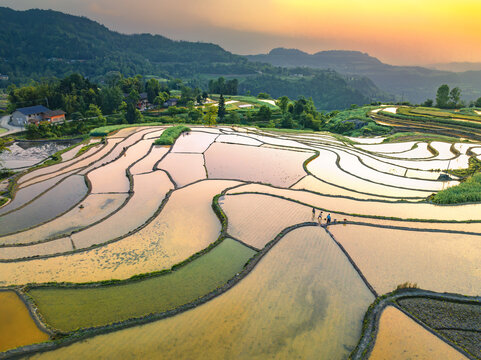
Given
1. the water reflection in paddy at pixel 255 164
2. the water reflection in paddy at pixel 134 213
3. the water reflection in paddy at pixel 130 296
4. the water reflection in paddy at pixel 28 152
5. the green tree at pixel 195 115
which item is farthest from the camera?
the green tree at pixel 195 115

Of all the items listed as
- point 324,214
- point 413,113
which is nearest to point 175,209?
point 324,214

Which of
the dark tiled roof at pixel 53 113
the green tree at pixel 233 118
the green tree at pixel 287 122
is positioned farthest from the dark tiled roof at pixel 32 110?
the green tree at pixel 287 122

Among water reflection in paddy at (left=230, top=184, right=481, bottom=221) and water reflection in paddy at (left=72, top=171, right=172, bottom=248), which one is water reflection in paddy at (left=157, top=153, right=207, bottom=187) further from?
water reflection in paddy at (left=230, top=184, right=481, bottom=221)

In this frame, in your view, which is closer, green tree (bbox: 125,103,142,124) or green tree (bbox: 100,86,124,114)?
green tree (bbox: 125,103,142,124)

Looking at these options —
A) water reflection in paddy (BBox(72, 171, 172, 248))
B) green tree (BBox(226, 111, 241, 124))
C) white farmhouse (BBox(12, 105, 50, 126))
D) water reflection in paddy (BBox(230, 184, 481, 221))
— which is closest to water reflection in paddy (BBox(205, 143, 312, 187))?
water reflection in paddy (BBox(230, 184, 481, 221))

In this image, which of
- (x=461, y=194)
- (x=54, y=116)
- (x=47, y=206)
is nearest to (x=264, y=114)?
(x=54, y=116)

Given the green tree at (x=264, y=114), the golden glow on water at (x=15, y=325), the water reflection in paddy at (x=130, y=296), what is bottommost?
the golden glow on water at (x=15, y=325)

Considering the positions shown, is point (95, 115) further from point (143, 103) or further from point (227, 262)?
point (227, 262)

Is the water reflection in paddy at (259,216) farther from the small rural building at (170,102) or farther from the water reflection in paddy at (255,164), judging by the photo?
the small rural building at (170,102)
